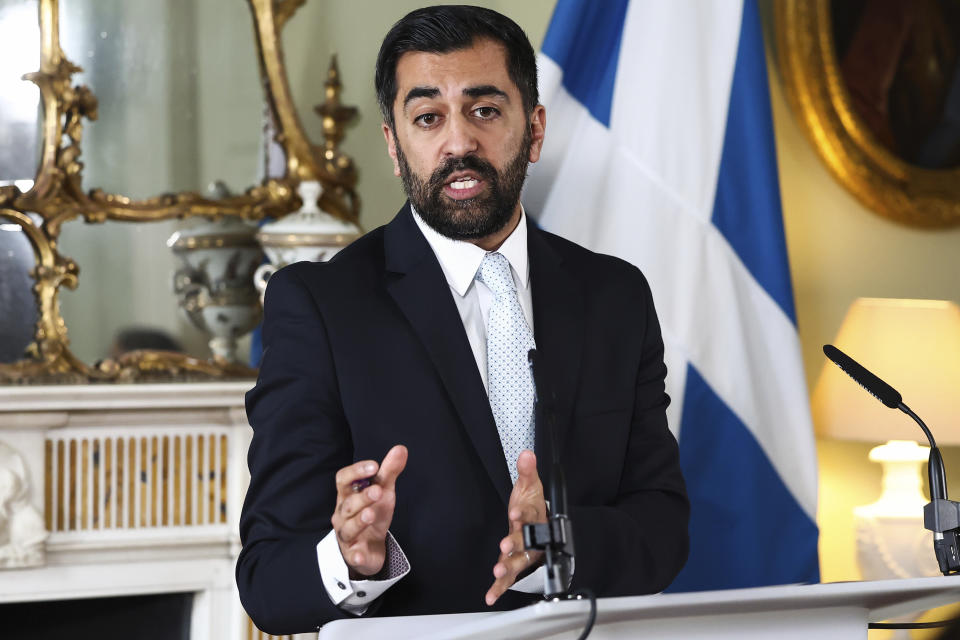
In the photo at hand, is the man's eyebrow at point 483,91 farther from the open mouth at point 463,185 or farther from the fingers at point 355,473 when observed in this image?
the fingers at point 355,473

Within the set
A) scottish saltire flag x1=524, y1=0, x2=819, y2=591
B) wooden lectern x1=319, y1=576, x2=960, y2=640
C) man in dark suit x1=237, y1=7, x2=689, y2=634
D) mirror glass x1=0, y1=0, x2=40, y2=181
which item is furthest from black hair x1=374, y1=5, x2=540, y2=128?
mirror glass x1=0, y1=0, x2=40, y2=181

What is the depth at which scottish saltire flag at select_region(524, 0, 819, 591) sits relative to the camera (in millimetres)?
2266

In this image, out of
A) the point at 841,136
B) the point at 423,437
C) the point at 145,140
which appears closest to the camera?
the point at 423,437

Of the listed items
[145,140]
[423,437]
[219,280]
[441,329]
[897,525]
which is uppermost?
[145,140]

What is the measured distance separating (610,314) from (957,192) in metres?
1.79

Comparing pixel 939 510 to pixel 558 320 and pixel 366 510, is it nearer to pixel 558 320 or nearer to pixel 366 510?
pixel 558 320

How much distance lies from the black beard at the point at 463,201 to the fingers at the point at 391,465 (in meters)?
0.56

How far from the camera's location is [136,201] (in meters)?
2.41

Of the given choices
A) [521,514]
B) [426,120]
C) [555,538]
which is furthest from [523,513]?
[426,120]

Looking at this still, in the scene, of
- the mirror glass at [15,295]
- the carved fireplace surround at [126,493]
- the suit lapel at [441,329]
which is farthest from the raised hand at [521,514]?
the mirror glass at [15,295]

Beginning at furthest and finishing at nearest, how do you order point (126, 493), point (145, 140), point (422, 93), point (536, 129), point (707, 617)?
point (145, 140)
point (126, 493)
point (536, 129)
point (422, 93)
point (707, 617)

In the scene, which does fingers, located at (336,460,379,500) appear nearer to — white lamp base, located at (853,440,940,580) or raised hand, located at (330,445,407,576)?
raised hand, located at (330,445,407,576)

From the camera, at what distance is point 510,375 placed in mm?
1562

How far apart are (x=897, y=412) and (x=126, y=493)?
1.71 m
